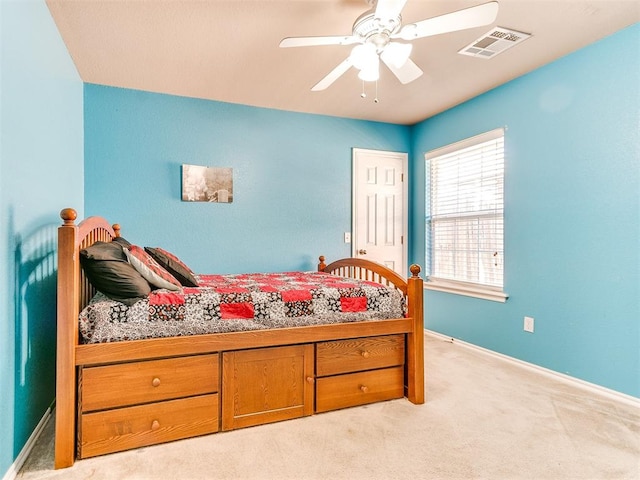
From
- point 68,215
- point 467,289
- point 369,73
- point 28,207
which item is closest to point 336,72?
point 369,73

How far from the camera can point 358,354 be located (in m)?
2.28

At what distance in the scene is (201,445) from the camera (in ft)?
6.07

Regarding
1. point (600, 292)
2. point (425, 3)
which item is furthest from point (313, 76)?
point (600, 292)

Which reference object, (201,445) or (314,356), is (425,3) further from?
(201,445)

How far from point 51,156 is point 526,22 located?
3.01m

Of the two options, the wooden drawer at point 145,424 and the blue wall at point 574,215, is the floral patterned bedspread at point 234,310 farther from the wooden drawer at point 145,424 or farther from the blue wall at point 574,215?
the blue wall at point 574,215

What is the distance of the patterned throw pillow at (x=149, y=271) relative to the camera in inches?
79.8

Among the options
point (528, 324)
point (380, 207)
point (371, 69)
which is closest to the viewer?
point (371, 69)

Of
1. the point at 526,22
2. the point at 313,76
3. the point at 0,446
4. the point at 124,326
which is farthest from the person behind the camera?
the point at 313,76

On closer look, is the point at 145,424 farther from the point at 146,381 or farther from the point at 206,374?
the point at 206,374

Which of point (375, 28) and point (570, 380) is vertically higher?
point (375, 28)

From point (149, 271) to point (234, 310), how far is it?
51cm

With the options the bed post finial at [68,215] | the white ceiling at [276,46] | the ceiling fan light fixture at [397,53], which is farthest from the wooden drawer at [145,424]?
the white ceiling at [276,46]

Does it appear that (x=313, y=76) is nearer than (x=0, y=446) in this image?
No
